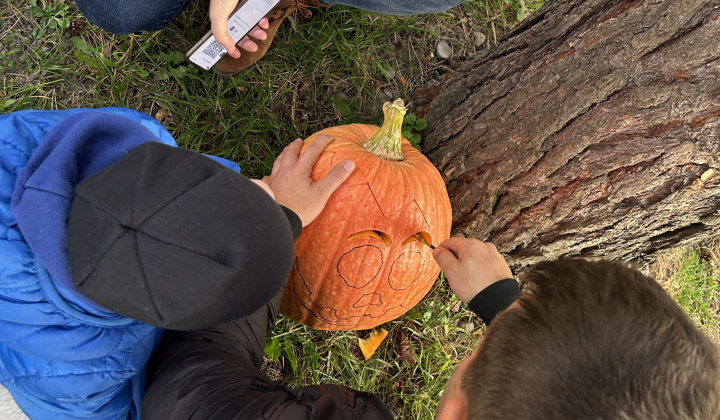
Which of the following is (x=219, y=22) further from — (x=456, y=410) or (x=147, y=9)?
(x=456, y=410)

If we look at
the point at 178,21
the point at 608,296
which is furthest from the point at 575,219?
the point at 178,21

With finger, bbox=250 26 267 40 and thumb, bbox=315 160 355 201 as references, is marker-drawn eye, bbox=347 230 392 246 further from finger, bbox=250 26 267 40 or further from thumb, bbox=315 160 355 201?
finger, bbox=250 26 267 40

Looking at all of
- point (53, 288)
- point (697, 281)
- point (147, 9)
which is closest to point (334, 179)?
point (53, 288)

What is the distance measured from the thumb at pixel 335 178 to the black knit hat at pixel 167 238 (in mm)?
533

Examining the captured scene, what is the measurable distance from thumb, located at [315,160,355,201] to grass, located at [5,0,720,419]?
2.48 ft

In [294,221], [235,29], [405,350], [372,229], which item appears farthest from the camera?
[405,350]

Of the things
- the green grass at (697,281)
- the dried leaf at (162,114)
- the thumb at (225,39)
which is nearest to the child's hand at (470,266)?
the thumb at (225,39)

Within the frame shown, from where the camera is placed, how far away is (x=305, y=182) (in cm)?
174

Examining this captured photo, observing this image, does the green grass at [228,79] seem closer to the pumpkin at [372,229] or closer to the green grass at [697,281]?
the pumpkin at [372,229]

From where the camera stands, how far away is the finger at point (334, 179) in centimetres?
167

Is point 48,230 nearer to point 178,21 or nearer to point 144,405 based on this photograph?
point 144,405

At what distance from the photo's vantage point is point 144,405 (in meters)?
1.57

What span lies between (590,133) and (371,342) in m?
1.44

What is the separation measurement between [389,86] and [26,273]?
73.3 inches
